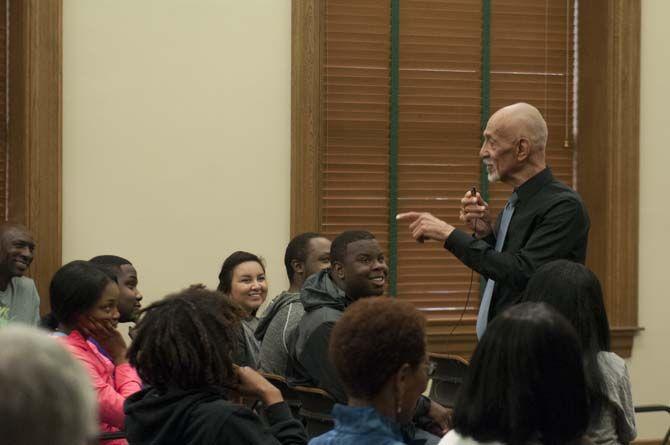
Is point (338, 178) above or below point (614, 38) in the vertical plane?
below

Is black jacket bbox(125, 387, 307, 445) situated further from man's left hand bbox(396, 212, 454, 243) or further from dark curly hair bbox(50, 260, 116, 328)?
man's left hand bbox(396, 212, 454, 243)

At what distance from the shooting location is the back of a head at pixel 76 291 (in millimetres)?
3463

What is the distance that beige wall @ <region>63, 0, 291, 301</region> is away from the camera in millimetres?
5465

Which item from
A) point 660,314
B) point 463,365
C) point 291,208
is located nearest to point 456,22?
point 291,208

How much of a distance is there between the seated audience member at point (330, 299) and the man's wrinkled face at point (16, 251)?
1657 millimetres

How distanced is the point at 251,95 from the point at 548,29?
1852 millimetres

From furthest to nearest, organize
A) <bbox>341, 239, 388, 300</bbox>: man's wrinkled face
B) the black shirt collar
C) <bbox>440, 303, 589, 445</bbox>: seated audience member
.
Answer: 1. <bbox>341, 239, 388, 300</bbox>: man's wrinkled face
2. the black shirt collar
3. <bbox>440, 303, 589, 445</bbox>: seated audience member

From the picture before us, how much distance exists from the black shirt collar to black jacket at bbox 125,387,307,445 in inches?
61.2

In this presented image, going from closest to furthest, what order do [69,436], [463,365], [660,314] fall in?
[69,436]
[463,365]
[660,314]

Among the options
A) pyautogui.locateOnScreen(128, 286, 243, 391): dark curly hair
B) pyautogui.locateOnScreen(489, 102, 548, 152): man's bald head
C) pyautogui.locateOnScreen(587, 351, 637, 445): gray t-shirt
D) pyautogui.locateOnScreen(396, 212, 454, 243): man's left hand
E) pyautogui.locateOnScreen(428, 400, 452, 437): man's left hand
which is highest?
pyautogui.locateOnScreen(489, 102, 548, 152): man's bald head

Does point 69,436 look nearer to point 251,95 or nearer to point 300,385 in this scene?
point 300,385

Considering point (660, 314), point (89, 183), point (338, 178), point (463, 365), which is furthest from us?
point (660, 314)

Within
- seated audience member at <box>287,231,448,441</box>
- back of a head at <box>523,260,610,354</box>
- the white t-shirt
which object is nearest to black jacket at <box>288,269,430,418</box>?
seated audience member at <box>287,231,448,441</box>

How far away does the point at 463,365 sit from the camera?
3.76m
